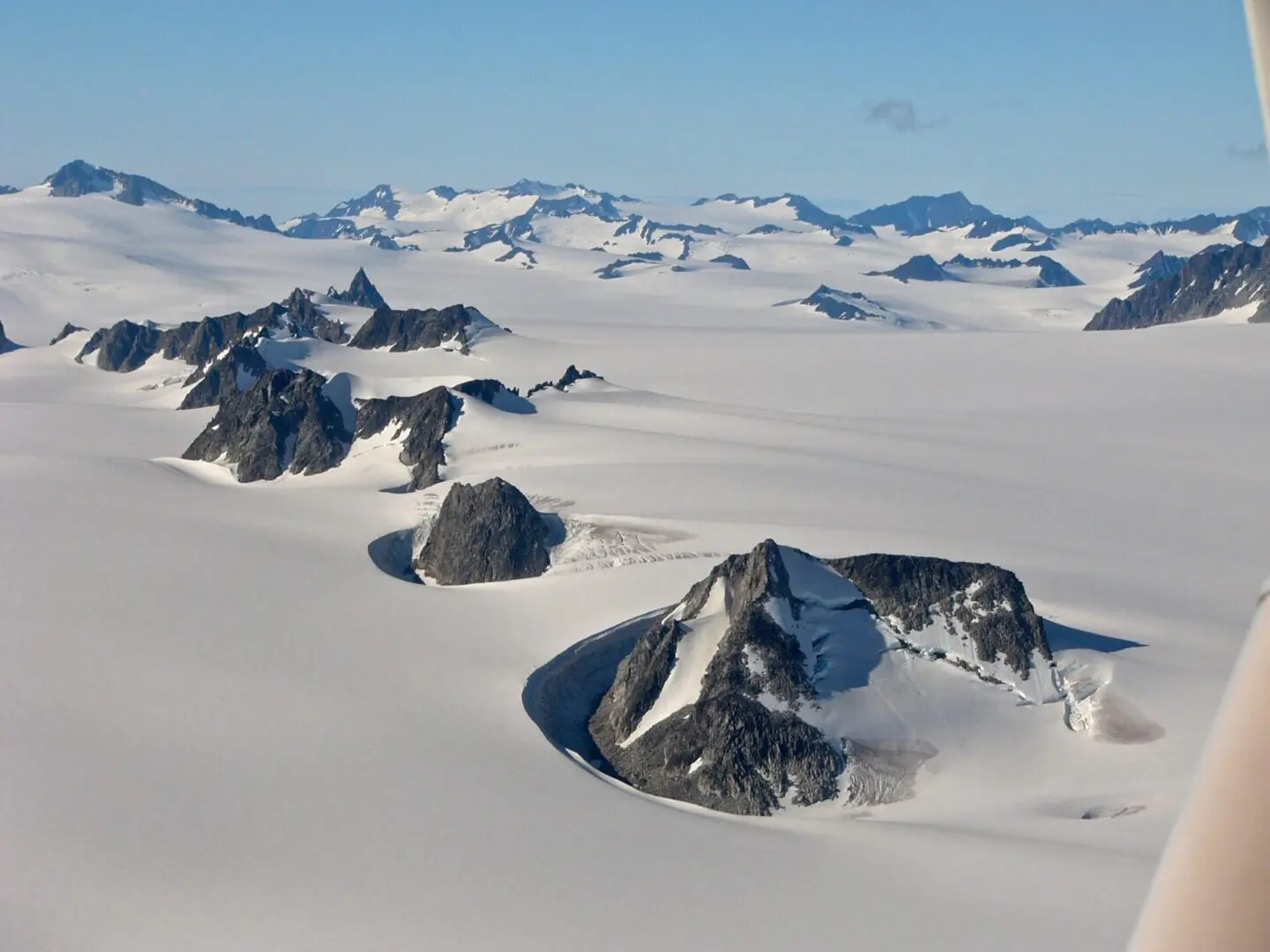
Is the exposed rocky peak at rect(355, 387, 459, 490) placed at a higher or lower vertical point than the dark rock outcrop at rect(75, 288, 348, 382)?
lower

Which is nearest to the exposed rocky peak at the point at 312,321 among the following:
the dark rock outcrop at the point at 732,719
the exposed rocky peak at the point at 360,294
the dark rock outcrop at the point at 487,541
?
the exposed rocky peak at the point at 360,294

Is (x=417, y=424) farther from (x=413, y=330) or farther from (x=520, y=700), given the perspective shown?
(x=413, y=330)

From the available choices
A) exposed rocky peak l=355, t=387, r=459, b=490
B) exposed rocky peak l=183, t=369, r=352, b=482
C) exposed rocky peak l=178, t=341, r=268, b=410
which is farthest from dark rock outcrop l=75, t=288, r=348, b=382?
exposed rocky peak l=355, t=387, r=459, b=490

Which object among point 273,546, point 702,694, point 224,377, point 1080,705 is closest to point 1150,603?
point 1080,705

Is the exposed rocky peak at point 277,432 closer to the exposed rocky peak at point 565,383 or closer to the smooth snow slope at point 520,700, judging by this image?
the smooth snow slope at point 520,700

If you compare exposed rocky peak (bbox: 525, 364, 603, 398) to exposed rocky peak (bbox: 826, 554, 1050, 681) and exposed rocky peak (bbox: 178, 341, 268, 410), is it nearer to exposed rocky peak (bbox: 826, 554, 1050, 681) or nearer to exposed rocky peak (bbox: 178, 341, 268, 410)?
exposed rocky peak (bbox: 178, 341, 268, 410)

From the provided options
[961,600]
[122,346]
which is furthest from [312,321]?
[961,600]
